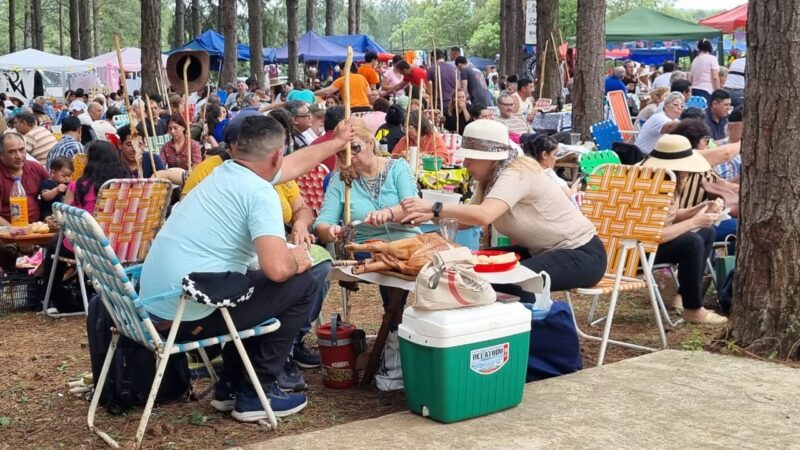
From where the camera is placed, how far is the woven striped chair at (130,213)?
6516mm

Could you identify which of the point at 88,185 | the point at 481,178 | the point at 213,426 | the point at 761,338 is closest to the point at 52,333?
the point at 88,185

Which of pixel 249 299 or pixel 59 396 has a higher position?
pixel 249 299

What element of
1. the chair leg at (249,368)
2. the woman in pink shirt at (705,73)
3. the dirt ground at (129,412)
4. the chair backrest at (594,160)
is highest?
the woman in pink shirt at (705,73)

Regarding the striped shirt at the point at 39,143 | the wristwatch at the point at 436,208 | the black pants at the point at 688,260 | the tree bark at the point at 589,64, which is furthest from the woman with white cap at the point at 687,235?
the striped shirt at the point at 39,143

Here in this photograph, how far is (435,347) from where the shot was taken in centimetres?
404

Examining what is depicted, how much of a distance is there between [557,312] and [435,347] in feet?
3.34

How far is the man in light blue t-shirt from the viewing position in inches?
160

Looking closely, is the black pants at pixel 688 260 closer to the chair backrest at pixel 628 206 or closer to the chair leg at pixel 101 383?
the chair backrest at pixel 628 206

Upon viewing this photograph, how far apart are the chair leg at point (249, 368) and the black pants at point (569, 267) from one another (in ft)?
4.68

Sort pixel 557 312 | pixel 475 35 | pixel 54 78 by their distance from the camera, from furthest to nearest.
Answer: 1. pixel 475 35
2. pixel 54 78
3. pixel 557 312

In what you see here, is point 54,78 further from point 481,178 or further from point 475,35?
point 475,35

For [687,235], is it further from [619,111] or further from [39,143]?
[619,111]

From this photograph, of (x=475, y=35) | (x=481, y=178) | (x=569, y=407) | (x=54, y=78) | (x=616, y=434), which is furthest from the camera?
(x=475, y=35)

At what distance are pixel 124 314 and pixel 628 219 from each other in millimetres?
3089
